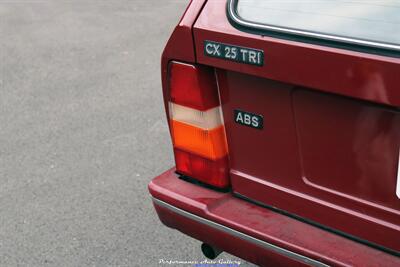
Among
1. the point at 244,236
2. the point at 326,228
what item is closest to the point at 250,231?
the point at 244,236

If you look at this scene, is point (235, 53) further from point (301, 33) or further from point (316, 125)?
point (316, 125)

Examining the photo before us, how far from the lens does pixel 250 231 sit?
228 centimetres

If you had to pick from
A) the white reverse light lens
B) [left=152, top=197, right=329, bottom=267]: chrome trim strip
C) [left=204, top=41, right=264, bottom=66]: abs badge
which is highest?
[left=204, top=41, right=264, bottom=66]: abs badge

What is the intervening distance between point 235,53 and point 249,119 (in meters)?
0.27

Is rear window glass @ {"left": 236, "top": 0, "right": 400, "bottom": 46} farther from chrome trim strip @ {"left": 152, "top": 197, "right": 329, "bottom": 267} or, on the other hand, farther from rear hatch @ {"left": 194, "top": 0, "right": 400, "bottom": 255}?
chrome trim strip @ {"left": 152, "top": 197, "right": 329, "bottom": 267}

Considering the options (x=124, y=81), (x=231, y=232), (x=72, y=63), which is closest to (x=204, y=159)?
(x=231, y=232)

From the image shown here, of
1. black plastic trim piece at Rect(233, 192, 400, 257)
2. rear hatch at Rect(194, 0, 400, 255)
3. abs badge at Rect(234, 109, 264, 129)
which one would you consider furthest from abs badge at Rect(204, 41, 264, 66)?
black plastic trim piece at Rect(233, 192, 400, 257)

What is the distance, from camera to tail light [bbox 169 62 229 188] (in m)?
2.32

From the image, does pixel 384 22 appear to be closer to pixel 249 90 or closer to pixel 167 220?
pixel 249 90

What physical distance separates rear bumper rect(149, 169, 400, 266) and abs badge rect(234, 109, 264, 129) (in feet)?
1.07

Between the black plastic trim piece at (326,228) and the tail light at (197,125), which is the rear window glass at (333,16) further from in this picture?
the black plastic trim piece at (326,228)

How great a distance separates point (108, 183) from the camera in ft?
13.2

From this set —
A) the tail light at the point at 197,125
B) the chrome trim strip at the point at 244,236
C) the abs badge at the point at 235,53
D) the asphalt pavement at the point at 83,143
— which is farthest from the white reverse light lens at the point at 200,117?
the asphalt pavement at the point at 83,143

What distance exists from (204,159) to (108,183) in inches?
65.7
